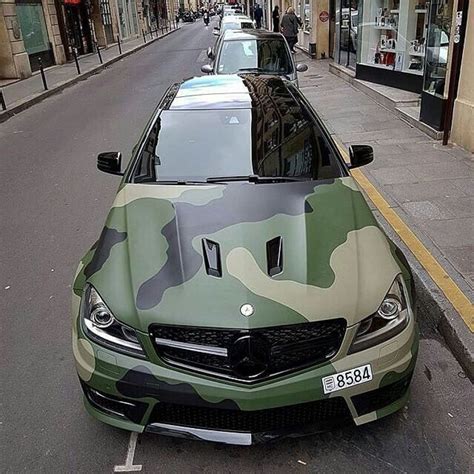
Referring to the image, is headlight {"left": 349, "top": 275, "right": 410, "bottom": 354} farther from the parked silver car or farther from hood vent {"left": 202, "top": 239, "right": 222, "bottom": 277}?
the parked silver car

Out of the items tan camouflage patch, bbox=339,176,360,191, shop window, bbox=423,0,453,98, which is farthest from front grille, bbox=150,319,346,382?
shop window, bbox=423,0,453,98

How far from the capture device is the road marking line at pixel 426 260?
3.66m

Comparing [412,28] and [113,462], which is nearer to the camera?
[113,462]

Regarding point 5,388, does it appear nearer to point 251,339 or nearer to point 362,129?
point 251,339

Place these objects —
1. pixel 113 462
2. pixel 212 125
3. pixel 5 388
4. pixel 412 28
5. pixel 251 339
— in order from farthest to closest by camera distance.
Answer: pixel 412 28, pixel 212 125, pixel 5 388, pixel 113 462, pixel 251 339

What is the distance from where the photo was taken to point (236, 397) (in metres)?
2.38

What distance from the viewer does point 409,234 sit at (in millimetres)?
4801

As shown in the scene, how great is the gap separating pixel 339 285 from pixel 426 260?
6.89 ft

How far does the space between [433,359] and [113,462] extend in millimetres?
2164

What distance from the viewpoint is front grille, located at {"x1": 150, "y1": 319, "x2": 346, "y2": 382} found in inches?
93.4

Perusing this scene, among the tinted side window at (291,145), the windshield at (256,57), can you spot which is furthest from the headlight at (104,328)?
the windshield at (256,57)

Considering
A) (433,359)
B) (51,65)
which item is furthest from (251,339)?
(51,65)

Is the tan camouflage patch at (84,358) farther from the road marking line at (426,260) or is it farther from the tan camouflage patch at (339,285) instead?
the road marking line at (426,260)

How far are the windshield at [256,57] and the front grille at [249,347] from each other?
7.87 metres
